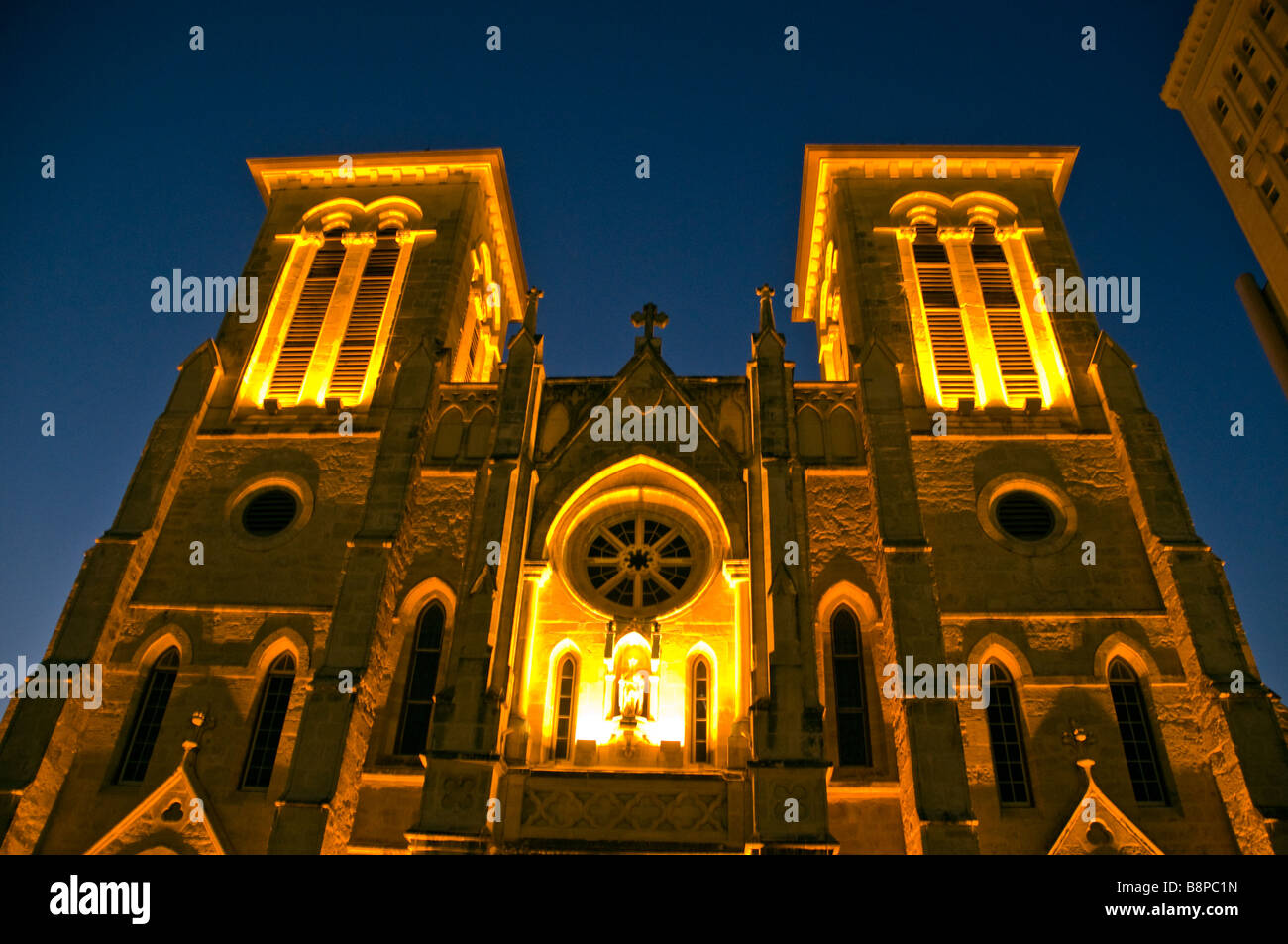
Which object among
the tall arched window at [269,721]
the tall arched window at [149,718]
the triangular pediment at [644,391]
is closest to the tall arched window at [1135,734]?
the triangular pediment at [644,391]

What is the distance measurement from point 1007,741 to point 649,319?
40.1 ft

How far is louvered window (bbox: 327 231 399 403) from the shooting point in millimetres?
24072

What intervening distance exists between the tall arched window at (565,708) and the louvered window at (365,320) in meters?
9.01

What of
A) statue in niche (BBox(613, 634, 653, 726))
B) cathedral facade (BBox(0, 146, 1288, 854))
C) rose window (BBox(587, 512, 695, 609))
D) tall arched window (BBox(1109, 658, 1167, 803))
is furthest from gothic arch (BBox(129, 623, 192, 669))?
tall arched window (BBox(1109, 658, 1167, 803))

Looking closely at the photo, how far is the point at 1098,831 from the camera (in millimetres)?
16703

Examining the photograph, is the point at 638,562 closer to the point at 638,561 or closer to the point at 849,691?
the point at 638,561

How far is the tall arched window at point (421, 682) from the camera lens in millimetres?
18734

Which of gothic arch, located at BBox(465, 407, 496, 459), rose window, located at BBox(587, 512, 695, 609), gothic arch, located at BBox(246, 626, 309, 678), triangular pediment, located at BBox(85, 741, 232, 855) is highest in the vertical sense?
gothic arch, located at BBox(465, 407, 496, 459)

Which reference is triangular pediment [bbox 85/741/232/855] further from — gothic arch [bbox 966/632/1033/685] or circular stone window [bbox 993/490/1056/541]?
circular stone window [bbox 993/490/1056/541]

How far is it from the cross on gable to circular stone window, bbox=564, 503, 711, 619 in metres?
4.82

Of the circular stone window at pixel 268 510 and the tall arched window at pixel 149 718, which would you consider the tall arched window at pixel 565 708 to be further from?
the tall arched window at pixel 149 718

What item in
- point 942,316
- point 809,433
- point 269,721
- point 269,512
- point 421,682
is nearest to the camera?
point 269,721

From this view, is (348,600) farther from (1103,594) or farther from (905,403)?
(1103,594)

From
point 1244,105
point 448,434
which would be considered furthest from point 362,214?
point 1244,105
